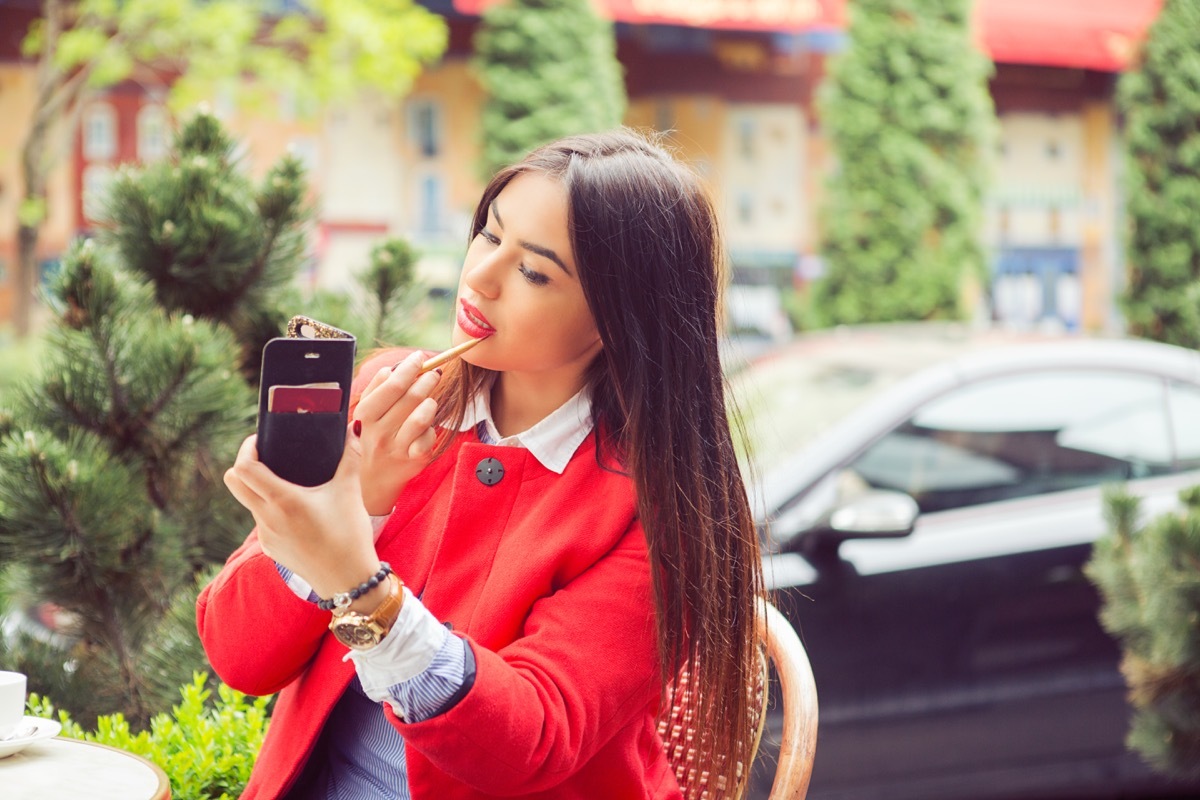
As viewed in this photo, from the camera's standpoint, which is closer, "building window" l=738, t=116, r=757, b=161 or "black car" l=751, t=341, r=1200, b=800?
"black car" l=751, t=341, r=1200, b=800

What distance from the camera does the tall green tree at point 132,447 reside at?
2.04 meters

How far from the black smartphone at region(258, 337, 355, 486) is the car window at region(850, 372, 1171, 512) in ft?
8.25

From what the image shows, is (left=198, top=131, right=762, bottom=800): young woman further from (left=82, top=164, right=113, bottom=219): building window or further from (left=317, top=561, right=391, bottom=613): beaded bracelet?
(left=82, top=164, right=113, bottom=219): building window

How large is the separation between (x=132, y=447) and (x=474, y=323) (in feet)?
3.32

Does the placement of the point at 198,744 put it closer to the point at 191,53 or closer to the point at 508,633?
the point at 508,633

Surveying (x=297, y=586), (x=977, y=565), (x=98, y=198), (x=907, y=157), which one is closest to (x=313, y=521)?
(x=297, y=586)

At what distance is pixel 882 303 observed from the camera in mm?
9328

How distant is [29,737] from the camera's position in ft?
4.69

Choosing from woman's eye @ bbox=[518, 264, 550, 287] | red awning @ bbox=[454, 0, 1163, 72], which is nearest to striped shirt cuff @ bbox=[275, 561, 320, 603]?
woman's eye @ bbox=[518, 264, 550, 287]

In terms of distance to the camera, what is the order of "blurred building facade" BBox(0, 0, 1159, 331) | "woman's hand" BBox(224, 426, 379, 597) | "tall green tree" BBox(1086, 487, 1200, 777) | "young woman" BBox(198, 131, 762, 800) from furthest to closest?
"blurred building facade" BBox(0, 0, 1159, 331) < "tall green tree" BBox(1086, 487, 1200, 777) < "young woman" BBox(198, 131, 762, 800) < "woman's hand" BBox(224, 426, 379, 597)

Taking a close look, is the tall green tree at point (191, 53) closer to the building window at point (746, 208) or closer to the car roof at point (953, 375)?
the building window at point (746, 208)

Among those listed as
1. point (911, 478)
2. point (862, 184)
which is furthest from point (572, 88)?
point (911, 478)

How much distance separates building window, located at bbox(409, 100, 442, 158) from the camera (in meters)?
9.61

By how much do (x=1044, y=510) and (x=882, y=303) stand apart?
5.97 metres
